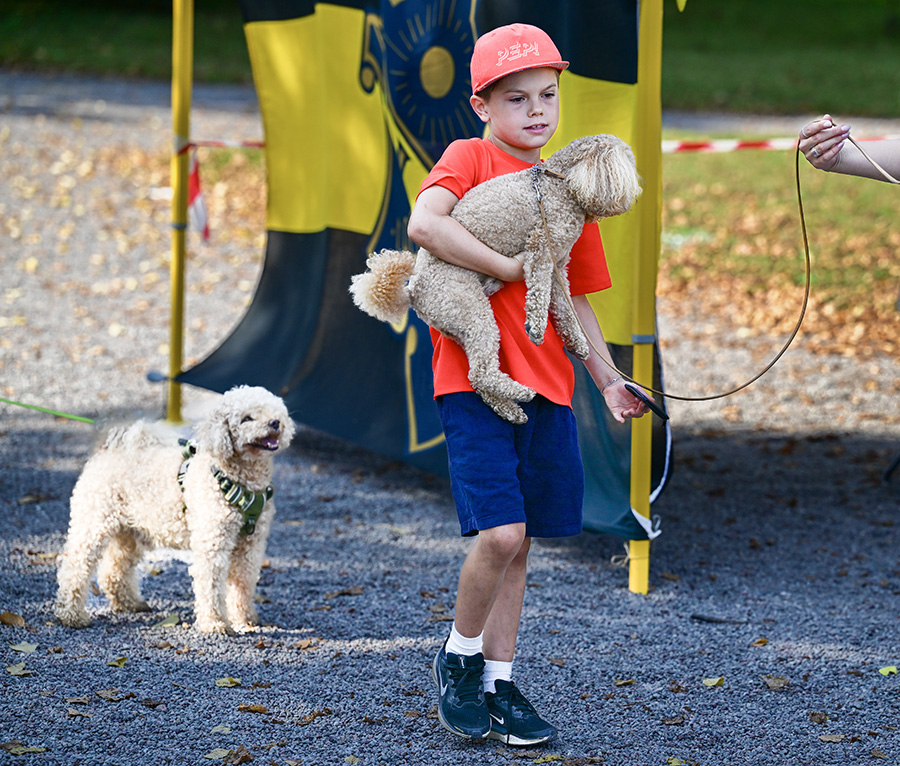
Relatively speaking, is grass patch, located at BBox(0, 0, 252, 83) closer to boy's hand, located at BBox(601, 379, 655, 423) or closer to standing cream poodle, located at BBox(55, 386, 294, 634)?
standing cream poodle, located at BBox(55, 386, 294, 634)

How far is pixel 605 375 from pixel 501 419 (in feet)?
1.28

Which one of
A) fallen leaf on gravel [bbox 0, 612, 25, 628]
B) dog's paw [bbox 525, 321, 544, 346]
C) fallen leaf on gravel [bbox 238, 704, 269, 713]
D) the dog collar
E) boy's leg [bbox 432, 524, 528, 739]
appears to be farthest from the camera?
fallen leaf on gravel [bbox 0, 612, 25, 628]

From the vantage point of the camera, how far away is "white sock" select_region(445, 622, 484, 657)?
3.03 m

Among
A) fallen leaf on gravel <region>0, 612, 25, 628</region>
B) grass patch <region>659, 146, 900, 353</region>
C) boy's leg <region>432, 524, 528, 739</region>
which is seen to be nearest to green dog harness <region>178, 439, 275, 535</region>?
fallen leaf on gravel <region>0, 612, 25, 628</region>

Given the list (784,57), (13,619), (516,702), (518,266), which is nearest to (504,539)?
(516,702)

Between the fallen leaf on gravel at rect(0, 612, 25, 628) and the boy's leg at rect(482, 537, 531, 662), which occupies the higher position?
the boy's leg at rect(482, 537, 531, 662)

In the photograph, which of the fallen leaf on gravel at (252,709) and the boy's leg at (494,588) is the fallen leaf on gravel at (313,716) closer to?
the fallen leaf on gravel at (252,709)

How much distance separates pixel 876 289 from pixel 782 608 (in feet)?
22.0

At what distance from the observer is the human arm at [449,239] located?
277cm

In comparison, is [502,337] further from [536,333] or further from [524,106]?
[524,106]

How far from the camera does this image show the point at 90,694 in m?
3.38

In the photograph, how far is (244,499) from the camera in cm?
373

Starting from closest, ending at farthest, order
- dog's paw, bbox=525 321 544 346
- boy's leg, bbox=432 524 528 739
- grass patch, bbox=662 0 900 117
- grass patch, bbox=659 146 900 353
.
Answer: dog's paw, bbox=525 321 544 346
boy's leg, bbox=432 524 528 739
grass patch, bbox=659 146 900 353
grass patch, bbox=662 0 900 117

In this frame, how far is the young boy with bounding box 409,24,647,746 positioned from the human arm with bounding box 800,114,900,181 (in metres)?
0.64
